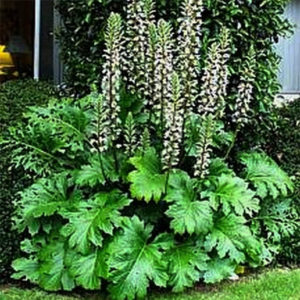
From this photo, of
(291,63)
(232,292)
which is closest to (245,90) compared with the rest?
Answer: (232,292)

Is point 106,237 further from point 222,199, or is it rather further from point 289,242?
point 289,242

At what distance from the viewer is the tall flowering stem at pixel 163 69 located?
4.80 m

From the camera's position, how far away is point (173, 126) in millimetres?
4852

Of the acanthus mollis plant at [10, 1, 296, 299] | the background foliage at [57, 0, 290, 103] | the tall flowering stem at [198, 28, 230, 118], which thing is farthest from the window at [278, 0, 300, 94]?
the tall flowering stem at [198, 28, 230, 118]

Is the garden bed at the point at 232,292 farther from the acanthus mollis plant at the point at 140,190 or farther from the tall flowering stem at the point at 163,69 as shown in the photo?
the tall flowering stem at the point at 163,69

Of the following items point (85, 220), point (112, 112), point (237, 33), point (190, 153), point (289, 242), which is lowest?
point (289, 242)

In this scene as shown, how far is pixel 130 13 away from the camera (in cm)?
511

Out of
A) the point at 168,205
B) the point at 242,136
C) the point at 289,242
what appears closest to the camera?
the point at 168,205

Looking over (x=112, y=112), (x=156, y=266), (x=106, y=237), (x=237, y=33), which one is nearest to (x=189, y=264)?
(x=156, y=266)

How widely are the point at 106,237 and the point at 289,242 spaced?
5.14 feet

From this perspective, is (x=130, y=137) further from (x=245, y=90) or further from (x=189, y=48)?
(x=245, y=90)

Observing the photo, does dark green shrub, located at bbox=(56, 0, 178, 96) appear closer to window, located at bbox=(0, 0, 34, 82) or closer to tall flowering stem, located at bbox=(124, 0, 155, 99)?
tall flowering stem, located at bbox=(124, 0, 155, 99)

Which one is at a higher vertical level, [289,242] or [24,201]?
[24,201]

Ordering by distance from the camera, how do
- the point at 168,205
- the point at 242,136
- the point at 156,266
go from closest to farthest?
the point at 156,266 → the point at 168,205 → the point at 242,136
